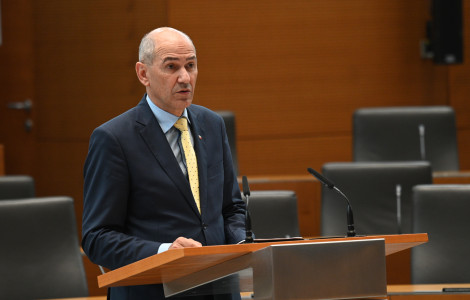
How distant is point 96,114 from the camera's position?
470cm

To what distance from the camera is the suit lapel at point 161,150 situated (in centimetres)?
146

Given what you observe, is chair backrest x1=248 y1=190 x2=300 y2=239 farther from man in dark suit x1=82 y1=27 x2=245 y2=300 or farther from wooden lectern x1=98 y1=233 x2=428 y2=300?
wooden lectern x1=98 y1=233 x2=428 y2=300

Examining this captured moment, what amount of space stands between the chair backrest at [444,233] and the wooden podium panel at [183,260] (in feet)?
4.07

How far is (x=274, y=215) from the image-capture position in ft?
8.74

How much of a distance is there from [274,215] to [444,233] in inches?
22.7

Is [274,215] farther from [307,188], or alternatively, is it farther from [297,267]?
[297,267]

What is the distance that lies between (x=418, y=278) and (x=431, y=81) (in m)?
2.42

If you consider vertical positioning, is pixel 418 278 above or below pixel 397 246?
below

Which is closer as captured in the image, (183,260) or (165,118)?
(183,260)

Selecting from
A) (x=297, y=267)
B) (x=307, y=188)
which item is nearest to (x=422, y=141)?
(x=307, y=188)

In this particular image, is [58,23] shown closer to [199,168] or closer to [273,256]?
[199,168]

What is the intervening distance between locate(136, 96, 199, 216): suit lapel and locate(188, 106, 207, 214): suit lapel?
32mm

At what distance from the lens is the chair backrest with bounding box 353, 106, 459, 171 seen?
12.3ft

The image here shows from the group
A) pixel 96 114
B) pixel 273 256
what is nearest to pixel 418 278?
pixel 273 256
